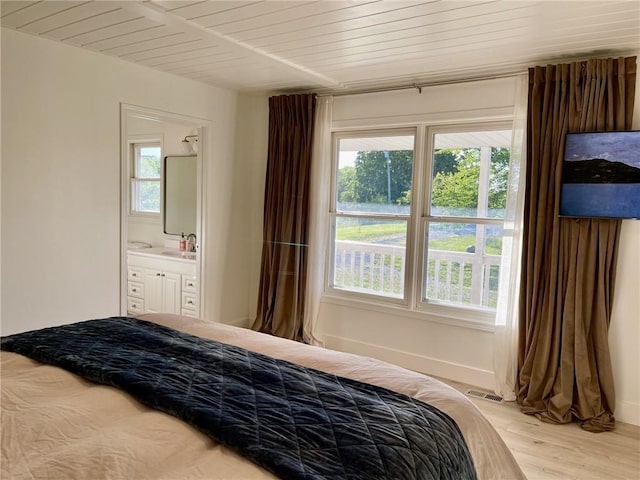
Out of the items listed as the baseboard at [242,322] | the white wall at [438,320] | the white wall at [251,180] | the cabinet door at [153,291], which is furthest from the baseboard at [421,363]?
the cabinet door at [153,291]

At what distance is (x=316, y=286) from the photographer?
14.0ft

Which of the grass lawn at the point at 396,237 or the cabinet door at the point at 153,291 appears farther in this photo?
the cabinet door at the point at 153,291

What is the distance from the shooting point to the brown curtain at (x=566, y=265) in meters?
2.93

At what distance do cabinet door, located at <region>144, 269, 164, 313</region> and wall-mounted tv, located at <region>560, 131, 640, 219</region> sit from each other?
12.4ft

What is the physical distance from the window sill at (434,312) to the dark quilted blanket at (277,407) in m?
2.23

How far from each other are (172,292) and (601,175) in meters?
3.84

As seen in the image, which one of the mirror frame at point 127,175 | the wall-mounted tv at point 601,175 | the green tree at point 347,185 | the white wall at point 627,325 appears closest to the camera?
the wall-mounted tv at point 601,175

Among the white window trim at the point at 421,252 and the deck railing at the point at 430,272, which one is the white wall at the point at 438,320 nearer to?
the white window trim at the point at 421,252

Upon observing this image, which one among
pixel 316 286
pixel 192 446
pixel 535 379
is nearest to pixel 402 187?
pixel 316 286

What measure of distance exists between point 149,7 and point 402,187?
2.33 meters

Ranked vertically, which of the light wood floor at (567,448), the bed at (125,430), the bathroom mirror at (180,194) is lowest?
the light wood floor at (567,448)

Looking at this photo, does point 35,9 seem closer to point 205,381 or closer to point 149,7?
point 149,7

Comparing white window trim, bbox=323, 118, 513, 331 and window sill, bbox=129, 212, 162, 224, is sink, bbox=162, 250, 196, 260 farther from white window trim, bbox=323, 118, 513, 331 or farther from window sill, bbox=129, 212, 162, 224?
white window trim, bbox=323, 118, 513, 331

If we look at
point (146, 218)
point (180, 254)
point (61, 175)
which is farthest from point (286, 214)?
point (146, 218)
